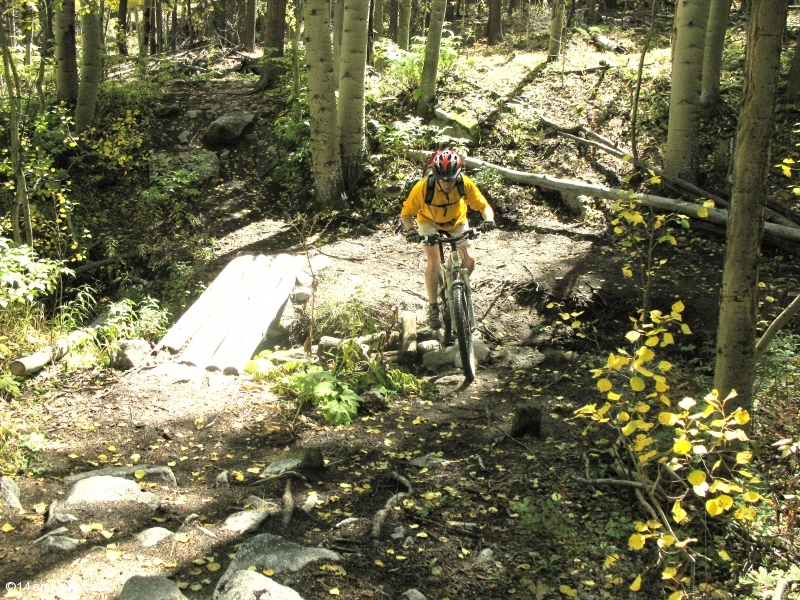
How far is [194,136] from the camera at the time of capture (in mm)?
13836

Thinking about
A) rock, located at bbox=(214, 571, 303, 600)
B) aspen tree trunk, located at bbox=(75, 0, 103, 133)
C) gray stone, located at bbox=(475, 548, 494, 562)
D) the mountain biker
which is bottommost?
gray stone, located at bbox=(475, 548, 494, 562)

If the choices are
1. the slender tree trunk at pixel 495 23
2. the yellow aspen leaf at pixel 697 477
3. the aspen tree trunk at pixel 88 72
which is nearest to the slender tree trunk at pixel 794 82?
the slender tree trunk at pixel 495 23

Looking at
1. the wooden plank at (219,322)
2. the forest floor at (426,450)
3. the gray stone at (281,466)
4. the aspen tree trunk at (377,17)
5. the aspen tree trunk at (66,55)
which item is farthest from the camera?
the aspen tree trunk at (377,17)

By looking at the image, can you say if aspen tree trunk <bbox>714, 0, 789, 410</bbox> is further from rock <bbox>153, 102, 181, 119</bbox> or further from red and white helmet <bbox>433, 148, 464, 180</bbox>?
rock <bbox>153, 102, 181, 119</bbox>

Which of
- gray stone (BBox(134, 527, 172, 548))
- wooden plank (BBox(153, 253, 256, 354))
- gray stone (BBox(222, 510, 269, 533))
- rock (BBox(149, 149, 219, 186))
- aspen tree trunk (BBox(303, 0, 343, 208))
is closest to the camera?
gray stone (BBox(134, 527, 172, 548))

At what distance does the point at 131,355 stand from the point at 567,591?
4.84 m

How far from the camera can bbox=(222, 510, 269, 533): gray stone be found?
3.94m

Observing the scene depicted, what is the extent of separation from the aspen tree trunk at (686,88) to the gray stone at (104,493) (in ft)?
29.3

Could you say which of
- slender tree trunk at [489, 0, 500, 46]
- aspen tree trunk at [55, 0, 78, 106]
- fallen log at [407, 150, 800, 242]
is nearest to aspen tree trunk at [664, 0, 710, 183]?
fallen log at [407, 150, 800, 242]

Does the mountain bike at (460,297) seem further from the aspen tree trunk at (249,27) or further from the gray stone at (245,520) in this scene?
the aspen tree trunk at (249,27)

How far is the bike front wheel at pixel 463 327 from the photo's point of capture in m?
6.30

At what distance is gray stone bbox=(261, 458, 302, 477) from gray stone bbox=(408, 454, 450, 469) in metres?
0.90

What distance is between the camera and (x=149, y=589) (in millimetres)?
3162

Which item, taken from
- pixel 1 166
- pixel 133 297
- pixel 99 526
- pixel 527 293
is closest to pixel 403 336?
pixel 527 293
